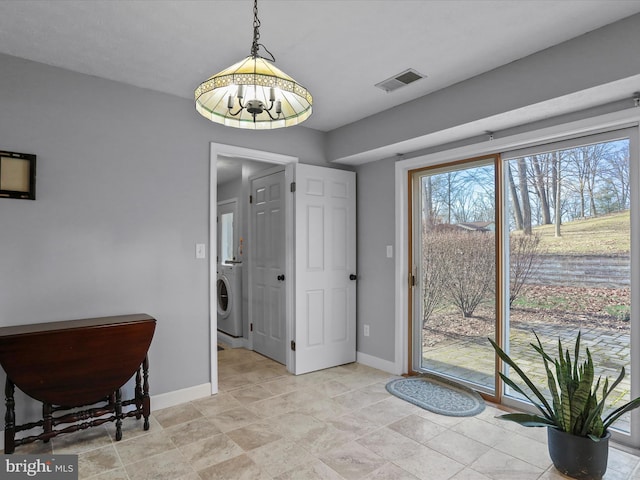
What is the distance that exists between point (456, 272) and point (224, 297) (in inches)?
120

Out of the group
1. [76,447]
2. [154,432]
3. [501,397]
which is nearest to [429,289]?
[501,397]

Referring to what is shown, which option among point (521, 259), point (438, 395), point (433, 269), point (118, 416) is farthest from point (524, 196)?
point (118, 416)

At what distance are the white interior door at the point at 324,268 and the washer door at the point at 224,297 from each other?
1.57m

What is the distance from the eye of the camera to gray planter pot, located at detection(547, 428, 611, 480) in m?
1.88

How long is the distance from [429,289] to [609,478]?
173cm

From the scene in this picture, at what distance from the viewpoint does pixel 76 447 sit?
7.34 ft

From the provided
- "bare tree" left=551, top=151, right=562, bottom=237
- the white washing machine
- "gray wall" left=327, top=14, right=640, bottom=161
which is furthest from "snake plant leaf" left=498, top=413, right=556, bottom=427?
the white washing machine

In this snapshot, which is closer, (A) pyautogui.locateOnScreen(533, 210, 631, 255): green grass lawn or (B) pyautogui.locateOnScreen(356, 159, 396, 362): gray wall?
(A) pyautogui.locateOnScreen(533, 210, 631, 255): green grass lawn

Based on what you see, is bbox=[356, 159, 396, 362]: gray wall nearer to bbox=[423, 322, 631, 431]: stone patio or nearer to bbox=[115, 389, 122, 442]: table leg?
bbox=[423, 322, 631, 431]: stone patio

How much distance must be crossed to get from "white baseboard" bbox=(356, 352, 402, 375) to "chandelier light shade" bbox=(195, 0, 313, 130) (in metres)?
2.66

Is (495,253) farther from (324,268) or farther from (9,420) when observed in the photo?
(9,420)

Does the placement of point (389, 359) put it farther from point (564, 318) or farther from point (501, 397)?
point (564, 318)

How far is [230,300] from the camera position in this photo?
475cm

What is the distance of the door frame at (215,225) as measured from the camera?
303 centimetres
